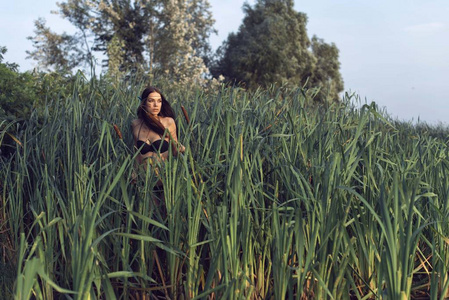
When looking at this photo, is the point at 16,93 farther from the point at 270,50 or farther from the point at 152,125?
the point at 270,50

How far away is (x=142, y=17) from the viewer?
95.6ft

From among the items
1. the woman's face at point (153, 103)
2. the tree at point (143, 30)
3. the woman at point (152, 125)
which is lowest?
the woman at point (152, 125)

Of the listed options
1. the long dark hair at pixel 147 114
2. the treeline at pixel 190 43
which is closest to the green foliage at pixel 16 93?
the long dark hair at pixel 147 114

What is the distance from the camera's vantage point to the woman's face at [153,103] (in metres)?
4.70

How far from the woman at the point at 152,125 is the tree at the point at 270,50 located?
89.7 feet

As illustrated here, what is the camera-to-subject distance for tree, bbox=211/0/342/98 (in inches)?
1318

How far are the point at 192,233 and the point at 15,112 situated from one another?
4419 mm

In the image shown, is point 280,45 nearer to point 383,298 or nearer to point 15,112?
point 15,112

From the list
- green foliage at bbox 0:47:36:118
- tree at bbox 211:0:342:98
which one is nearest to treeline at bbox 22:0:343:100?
tree at bbox 211:0:342:98

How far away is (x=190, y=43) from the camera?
32.9 m

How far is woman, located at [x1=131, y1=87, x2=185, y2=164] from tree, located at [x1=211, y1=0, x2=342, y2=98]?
2736 cm

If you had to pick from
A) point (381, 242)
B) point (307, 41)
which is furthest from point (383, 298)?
point (307, 41)

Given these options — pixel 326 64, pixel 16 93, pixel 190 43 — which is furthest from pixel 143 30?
pixel 16 93

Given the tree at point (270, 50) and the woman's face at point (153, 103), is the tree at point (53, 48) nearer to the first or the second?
the tree at point (270, 50)
